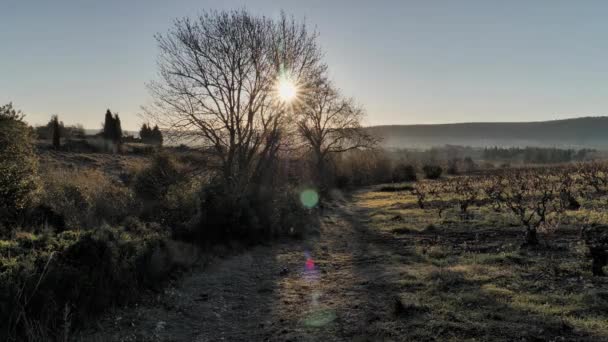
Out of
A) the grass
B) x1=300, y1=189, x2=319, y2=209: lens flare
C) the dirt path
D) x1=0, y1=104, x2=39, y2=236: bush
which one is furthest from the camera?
x1=300, y1=189, x2=319, y2=209: lens flare

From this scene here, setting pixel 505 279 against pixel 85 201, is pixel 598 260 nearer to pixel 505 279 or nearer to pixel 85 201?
pixel 505 279

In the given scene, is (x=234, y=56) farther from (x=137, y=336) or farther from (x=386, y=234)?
(x=137, y=336)

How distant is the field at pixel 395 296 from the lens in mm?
5680

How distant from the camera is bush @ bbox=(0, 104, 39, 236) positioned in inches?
425

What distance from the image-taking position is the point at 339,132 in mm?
41188

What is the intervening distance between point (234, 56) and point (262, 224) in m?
9.01

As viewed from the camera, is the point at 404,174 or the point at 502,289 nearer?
the point at 502,289

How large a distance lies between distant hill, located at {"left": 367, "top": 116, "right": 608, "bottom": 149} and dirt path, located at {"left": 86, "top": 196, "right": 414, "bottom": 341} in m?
134

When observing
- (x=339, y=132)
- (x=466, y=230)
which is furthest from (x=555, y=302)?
(x=339, y=132)

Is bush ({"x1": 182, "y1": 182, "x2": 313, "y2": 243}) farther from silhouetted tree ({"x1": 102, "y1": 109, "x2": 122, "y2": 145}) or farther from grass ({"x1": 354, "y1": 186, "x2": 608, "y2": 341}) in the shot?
silhouetted tree ({"x1": 102, "y1": 109, "x2": 122, "y2": 145})

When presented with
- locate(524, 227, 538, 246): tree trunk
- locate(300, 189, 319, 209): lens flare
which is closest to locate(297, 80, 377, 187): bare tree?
locate(300, 189, 319, 209): lens flare

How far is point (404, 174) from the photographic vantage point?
54.9m

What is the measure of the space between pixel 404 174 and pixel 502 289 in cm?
4904

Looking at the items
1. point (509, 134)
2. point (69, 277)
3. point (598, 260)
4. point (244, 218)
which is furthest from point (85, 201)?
point (509, 134)
